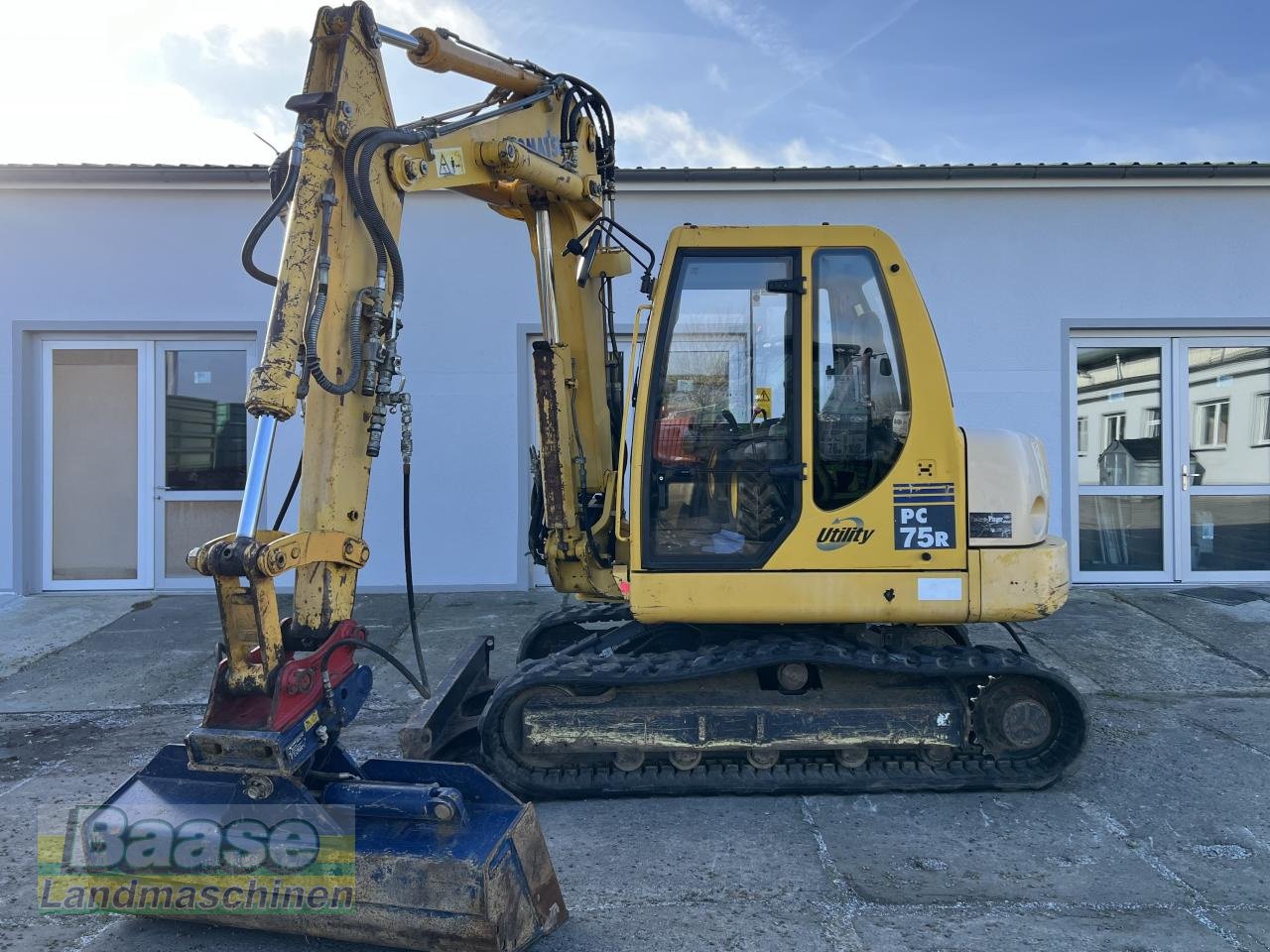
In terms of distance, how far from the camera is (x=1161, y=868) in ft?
10.8

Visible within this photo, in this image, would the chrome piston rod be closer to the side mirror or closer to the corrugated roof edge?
the side mirror

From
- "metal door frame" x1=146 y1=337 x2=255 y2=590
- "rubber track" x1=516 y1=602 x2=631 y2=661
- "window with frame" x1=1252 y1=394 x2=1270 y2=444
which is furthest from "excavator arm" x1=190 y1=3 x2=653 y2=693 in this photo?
"window with frame" x1=1252 y1=394 x2=1270 y2=444

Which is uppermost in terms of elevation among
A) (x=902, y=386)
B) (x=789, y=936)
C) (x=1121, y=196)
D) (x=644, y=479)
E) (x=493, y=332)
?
(x=1121, y=196)

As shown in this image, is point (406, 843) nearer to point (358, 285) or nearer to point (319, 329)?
point (319, 329)

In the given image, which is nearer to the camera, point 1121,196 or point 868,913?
point 868,913

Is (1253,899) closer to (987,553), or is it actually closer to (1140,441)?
(987,553)

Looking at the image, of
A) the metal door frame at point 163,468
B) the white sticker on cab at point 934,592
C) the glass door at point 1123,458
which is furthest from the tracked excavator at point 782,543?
the metal door frame at point 163,468

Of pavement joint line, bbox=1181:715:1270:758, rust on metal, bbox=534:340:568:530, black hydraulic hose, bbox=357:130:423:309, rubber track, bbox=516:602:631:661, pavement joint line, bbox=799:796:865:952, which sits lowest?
pavement joint line, bbox=799:796:865:952

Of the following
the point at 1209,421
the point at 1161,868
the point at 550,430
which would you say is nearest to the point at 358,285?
the point at 550,430

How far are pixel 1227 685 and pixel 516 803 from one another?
5.14 metres

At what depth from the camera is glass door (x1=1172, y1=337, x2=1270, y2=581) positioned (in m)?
8.53

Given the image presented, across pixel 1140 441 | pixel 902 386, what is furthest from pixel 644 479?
pixel 1140 441

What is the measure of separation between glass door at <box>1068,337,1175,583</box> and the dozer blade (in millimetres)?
7422

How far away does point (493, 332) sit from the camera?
8344mm
